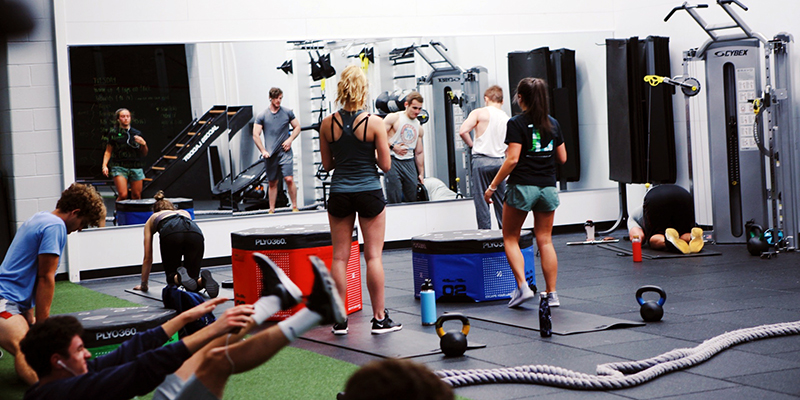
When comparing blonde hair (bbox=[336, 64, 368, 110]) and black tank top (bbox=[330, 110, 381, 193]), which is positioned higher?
blonde hair (bbox=[336, 64, 368, 110])

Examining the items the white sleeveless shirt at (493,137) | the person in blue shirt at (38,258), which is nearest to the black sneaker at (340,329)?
the person in blue shirt at (38,258)

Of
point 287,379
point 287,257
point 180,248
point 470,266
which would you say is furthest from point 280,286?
point 180,248

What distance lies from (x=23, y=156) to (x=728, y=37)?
298 inches

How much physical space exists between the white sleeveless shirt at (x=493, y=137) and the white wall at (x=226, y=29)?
235 centimetres

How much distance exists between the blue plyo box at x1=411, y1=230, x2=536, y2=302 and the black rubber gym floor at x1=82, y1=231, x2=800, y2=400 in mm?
139

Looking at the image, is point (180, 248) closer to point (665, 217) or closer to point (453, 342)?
point (453, 342)

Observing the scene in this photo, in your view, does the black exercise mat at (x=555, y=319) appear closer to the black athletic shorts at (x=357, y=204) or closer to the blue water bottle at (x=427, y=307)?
the blue water bottle at (x=427, y=307)

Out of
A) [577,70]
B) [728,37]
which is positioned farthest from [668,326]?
[577,70]

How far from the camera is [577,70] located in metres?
11.3

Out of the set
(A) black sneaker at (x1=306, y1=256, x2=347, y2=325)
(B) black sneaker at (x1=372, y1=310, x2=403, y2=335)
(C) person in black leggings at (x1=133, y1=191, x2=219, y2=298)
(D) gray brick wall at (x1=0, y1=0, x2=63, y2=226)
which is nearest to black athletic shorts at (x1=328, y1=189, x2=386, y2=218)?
(B) black sneaker at (x1=372, y1=310, x2=403, y2=335)

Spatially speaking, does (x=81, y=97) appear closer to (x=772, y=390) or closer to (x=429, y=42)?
(x=429, y=42)

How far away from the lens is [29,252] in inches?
164

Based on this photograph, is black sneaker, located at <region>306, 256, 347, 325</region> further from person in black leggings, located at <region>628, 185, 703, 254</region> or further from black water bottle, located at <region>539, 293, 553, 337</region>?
person in black leggings, located at <region>628, 185, 703, 254</region>

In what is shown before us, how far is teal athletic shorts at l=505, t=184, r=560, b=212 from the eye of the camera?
19.1ft
